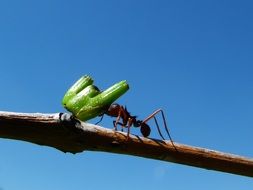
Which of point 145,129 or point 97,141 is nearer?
point 97,141

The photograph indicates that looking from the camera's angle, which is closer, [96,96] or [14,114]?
[14,114]

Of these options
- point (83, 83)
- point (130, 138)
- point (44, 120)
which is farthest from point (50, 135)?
point (83, 83)

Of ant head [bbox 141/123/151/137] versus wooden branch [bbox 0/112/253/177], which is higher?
ant head [bbox 141/123/151/137]

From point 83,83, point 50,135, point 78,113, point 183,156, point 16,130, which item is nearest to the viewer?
point 16,130

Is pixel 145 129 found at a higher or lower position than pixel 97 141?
higher

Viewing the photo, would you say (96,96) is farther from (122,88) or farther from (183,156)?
(183,156)

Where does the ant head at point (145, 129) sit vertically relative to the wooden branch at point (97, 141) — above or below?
above

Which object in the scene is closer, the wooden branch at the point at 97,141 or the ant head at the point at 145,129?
the wooden branch at the point at 97,141

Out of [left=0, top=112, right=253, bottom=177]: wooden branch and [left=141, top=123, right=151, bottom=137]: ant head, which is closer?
[left=0, top=112, right=253, bottom=177]: wooden branch
